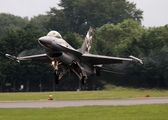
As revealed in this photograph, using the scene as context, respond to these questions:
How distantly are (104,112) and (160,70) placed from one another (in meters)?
19.6

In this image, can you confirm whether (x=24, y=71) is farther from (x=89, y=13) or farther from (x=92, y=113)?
(x=89, y=13)

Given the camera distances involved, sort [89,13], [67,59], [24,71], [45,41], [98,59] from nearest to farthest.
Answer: [45,41], [67,59], [98,59], [24,71], [89,13]

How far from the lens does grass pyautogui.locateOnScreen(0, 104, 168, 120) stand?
1120 inches

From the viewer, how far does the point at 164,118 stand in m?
27.4

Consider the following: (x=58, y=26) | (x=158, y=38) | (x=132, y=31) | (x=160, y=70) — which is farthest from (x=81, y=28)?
(x=160, y=70)

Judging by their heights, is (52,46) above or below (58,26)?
below

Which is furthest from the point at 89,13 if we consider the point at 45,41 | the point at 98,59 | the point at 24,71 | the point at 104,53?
the point at 45,41

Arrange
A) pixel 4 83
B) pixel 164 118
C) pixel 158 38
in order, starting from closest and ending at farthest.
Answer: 1. pixel 164 118
2. pixel 158 38
3. pixel 4 83

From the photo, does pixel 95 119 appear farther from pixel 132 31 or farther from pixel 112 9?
pixel 112 9

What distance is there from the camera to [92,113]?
3023 cm

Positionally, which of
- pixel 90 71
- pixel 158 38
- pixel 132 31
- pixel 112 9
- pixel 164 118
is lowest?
pixel 164 118

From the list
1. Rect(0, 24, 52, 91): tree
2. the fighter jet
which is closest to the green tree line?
Rect(0, 24, 52, 91): tree

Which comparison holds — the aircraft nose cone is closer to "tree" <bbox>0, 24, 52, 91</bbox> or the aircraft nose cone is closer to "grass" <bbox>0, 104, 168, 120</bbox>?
"grass" <bbox>0, 104, 168, 120</bbox>

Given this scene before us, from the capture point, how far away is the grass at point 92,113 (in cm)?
2845
